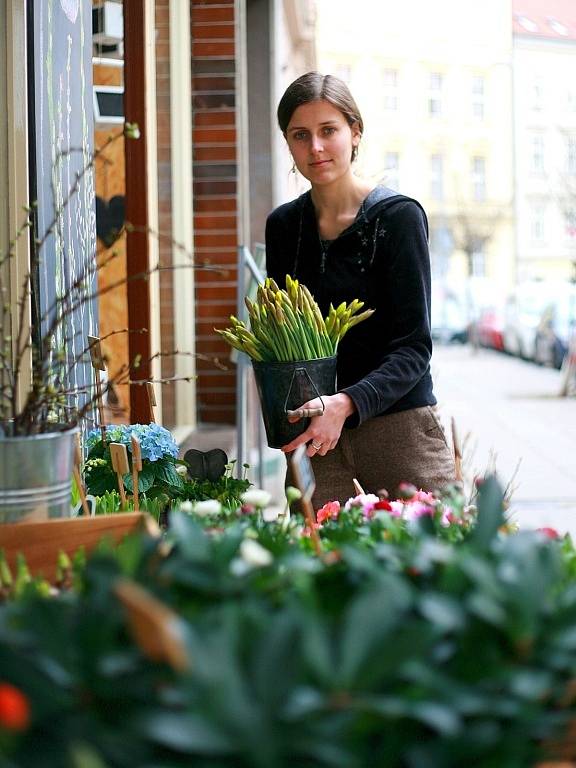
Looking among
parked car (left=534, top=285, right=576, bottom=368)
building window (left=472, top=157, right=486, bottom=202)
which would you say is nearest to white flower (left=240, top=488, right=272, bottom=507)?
parked car (left=534, top=285, right=576, bottom=368)

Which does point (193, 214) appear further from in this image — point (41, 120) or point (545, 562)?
point (545, 562)

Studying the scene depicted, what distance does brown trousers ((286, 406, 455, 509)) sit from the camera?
8.12 feet

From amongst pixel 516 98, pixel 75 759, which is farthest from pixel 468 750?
pixel 516 98

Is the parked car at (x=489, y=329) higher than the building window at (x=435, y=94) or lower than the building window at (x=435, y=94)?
lower

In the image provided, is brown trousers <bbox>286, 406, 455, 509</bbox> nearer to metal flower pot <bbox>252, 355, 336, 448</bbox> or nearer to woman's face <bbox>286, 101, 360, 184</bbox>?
metal flower pot <bbox>252, 355, 336, 448</bbox>

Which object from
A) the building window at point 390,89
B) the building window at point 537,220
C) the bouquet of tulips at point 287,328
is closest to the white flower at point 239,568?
the bouquet of tulips at point 287,328

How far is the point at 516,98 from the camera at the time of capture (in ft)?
172

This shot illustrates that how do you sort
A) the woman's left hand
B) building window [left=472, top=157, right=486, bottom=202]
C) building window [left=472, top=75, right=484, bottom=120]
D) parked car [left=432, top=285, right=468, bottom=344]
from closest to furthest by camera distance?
1. the woman's left hand
2. parked car [left=432, top=285, right=468, bottom=344]
3. building window [left=472, top=157, right=486, bottom=202]
4. building window [left=472, top=75, right=484, bottom=120]

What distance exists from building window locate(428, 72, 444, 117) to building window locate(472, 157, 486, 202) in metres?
3.05

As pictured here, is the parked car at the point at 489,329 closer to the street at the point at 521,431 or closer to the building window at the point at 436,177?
the street at the point at 521,431

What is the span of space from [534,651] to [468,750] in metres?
0.12

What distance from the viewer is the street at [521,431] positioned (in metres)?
6.66

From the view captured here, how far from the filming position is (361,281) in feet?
7.84

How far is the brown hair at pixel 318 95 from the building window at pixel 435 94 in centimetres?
5108
